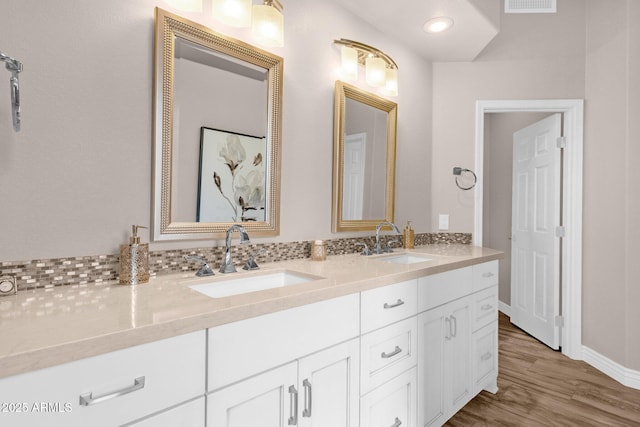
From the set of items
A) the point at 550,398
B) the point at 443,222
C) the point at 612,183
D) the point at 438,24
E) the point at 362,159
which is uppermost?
the point at 438,24

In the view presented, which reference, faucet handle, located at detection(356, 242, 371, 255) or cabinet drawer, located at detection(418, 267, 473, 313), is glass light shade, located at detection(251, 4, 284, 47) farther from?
cabinet drawer, located at detection(418, 267, 473, 313)

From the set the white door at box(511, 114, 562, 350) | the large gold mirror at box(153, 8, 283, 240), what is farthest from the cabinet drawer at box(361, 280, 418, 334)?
the white door at box(511, 114, 562, 350)

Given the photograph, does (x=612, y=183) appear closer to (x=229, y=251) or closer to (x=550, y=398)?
(x=550, y=398)

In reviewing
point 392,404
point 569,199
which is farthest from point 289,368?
point 569,199

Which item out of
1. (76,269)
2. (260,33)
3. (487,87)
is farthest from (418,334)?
(487,87)

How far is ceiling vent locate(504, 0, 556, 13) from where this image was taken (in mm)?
2818

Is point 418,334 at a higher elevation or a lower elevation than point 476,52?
lower

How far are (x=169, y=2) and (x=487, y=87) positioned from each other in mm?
2469

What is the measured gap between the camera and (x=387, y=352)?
1469 mm

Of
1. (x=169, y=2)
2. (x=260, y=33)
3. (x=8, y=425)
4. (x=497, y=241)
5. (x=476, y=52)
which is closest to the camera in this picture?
(x=8, y=425)

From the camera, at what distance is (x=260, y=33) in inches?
61.7

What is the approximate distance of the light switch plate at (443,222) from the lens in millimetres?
2844

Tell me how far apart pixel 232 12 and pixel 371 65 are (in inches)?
39.6

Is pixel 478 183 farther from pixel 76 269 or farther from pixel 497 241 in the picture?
pixel 76 269
